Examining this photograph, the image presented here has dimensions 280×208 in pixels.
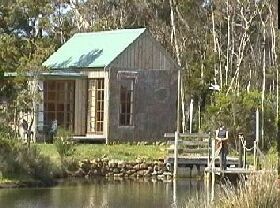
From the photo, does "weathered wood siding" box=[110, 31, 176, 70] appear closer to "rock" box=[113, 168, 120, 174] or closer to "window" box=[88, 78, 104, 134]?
"window" box=[88, 78, 104, 134]

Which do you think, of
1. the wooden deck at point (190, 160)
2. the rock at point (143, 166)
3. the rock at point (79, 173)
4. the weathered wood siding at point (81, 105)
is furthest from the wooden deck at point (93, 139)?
the rock at point (79, 173)

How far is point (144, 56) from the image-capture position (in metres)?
35.1

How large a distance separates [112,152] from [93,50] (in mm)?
7473

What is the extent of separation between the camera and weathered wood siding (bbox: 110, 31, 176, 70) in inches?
1353

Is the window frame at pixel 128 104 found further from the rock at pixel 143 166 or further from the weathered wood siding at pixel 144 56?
the rock at pixel 143 166

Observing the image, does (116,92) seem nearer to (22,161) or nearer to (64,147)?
(64,147)

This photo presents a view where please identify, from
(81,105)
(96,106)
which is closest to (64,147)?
(96,106)

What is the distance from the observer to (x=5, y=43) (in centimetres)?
4166

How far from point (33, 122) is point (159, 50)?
6.20 meters

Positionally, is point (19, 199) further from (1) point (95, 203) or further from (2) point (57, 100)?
(2) point (57, 100)

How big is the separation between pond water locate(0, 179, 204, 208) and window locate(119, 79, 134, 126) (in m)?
7.62

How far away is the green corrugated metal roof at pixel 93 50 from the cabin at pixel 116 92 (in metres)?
0.05

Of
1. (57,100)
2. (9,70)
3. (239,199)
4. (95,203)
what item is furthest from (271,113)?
(239,199)

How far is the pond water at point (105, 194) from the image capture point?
2075cm
